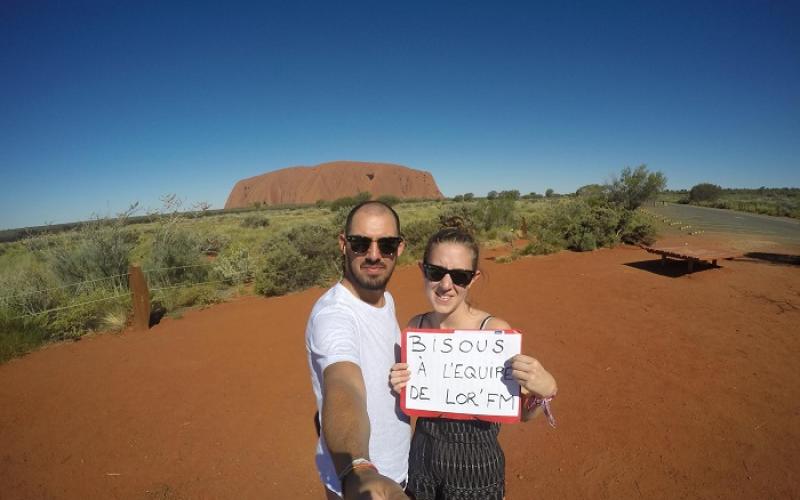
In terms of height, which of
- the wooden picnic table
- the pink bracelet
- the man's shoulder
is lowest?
the wooden picnic table

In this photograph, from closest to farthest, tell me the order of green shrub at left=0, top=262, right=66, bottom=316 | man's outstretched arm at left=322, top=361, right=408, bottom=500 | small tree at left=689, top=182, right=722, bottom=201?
man's outstretched arm at left=322, top=361, right=408, bottom=500, green shrub at left=0, top=262, right=66, bottom=316, small tree at left=689, top=182, right=722, bottom=201

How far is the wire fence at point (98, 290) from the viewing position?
7055 mm

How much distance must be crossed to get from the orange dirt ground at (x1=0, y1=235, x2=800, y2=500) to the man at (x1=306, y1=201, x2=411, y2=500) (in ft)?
6.47

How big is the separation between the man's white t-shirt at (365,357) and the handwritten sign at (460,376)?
0.32ft

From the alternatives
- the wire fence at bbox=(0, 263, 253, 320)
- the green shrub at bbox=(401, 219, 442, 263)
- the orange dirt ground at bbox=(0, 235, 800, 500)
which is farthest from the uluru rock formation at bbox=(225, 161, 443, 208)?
the orange dirt ground at bbox=(0, 235, 800, 500)

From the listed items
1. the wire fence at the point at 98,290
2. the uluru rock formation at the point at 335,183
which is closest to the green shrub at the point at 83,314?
the wire fence at the point at 98,290

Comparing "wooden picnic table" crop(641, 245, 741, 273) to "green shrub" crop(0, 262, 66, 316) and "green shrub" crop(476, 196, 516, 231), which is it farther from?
"green shrub" crop(0, 262, 66, 316)

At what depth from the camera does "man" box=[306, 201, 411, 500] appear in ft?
4.13

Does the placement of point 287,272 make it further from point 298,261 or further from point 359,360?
point 359,360

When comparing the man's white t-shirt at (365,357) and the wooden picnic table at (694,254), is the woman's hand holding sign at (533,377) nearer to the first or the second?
the man's white t-shirt at (365,357)

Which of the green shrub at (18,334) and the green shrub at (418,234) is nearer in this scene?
the green shrub at (18,334)

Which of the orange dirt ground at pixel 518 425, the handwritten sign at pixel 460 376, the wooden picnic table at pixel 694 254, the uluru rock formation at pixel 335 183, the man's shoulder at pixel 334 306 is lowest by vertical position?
the orange dirt ground at pixel 518 425

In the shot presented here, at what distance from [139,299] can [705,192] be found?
69.0 m

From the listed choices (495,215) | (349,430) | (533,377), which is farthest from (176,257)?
(495,215)
